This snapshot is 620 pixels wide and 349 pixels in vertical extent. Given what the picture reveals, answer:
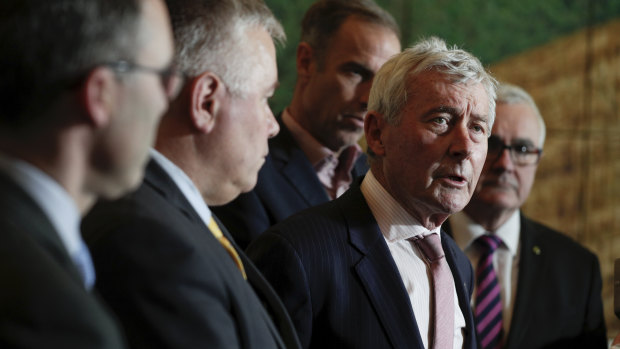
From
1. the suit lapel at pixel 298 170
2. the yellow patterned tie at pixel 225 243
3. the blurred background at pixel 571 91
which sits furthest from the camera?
the blurred background at pixel 571 91

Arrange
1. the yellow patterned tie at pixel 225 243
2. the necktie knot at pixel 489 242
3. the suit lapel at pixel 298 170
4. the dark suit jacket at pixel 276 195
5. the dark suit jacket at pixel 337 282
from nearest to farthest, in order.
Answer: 1. the yellow patterned tie at pixel 225 243
2. the dark suit jacket at pixel 337 282
3. the dark suit jacket at pixel 276 195
4. the suit lapel at pixel 298 170
5. the necktie knot at pixel 489 242

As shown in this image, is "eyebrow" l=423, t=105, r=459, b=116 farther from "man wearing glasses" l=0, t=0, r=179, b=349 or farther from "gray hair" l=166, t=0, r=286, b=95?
"man wearing glasses" l=0, t=0, r=179, b=349

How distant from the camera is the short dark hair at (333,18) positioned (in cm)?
317

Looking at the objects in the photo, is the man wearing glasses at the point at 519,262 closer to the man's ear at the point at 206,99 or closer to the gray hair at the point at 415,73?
the gray hair at the point at 415,73

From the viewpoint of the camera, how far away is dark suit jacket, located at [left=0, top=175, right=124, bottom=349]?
907 millimetres

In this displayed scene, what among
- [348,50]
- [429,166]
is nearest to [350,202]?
[429,166]

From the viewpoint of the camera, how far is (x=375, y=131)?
235cm

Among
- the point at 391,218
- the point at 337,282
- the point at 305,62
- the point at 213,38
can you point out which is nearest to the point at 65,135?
the point at 213,38

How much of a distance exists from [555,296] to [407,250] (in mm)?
1159

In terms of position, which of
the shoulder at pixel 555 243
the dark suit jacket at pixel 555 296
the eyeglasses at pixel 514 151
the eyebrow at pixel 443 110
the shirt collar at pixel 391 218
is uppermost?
the eyebrow at pixel 443 110

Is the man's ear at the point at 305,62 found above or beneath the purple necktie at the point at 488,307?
above

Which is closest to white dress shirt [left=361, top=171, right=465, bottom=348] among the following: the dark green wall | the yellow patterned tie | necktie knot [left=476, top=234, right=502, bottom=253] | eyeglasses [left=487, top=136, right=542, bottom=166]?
the yellow patterned tie

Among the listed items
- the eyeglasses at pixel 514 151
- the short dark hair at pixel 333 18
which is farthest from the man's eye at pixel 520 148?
the short dark hair at pixel 333 18

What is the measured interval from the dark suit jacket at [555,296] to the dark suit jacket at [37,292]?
2275 mm
